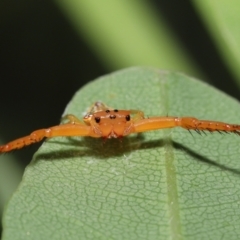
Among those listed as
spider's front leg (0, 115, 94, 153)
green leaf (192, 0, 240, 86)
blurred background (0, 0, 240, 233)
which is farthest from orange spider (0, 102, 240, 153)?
blurred background (0, 0, 240, 233)

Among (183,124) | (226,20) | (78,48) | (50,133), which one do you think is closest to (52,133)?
(50,133)

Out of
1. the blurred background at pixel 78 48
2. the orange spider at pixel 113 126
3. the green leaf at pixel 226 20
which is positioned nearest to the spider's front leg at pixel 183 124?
the orange spider at pixel 113 126

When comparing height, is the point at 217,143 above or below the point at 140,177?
above

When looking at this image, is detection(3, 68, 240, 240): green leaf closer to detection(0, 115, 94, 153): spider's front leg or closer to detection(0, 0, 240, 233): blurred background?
detection(0, 115, 94, 153): spider's front leg

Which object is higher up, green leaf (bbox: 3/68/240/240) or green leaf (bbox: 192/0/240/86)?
green leaf (bbox: 192/0/240/86)

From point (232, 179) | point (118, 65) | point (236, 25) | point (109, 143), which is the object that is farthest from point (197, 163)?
point (118, 65)

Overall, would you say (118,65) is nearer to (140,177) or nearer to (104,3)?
(104,3)
